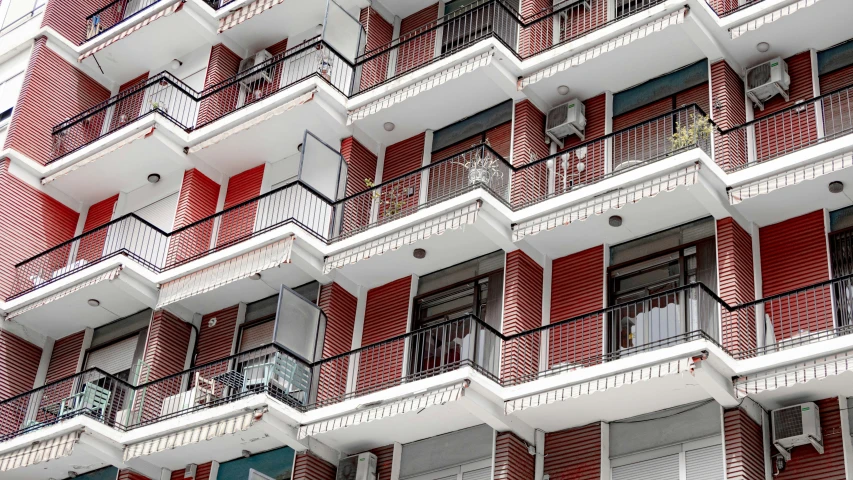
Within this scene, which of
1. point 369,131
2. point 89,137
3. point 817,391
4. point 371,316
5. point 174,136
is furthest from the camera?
point 89,137

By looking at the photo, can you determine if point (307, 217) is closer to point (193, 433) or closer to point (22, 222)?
point (193, 433)

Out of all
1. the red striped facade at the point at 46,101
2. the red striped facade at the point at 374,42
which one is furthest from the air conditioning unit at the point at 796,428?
the red striped facade at the point at 46,101

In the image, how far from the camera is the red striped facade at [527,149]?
19.7 m

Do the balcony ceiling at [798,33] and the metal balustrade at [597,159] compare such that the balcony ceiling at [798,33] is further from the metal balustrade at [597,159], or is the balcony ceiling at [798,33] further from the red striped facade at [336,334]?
the red striped facade at [336,334]

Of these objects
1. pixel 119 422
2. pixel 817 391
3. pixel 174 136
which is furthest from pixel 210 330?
pixel 817 391

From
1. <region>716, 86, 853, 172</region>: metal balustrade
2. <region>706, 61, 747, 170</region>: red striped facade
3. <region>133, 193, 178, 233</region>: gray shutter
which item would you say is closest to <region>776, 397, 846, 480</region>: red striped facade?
<region>716, 86, 853, 172</region>: metal balustrade

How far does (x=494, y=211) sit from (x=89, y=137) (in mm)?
11059

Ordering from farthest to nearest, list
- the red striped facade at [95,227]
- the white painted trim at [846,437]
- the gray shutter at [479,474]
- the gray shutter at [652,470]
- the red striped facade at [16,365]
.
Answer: the red striped facade at [95,227] → the red striped facade at [16,365] → the gray shutter at [479,474] → the gray shutter at [652,470] → the white painted trim at [846,437]

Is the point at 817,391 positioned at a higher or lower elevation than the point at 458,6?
lower

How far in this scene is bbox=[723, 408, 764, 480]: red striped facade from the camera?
15.8m

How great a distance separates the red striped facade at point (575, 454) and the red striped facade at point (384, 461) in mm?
2480

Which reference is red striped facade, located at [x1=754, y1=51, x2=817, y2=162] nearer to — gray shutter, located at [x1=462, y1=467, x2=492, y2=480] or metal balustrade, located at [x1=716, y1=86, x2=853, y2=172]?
metal balustrade, located at [x1=716, y1=86, x2=853, y2=172]

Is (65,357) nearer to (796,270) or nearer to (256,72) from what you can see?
(256,72)

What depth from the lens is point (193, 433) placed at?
19.7 m
